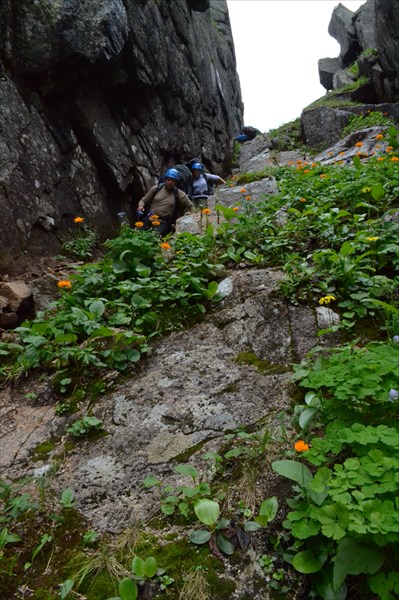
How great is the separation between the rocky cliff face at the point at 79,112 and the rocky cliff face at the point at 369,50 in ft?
26.7

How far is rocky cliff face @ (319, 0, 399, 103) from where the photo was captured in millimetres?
15578

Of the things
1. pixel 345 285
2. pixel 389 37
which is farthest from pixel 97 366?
pixel 389 37

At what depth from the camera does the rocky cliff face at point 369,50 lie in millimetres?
15578

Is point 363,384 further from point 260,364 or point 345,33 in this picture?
point 345,33

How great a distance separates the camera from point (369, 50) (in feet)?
72.8

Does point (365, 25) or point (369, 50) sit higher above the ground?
point (365, 25)

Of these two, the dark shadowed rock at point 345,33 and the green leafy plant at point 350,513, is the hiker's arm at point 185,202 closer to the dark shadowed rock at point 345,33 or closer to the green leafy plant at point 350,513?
the green leafy plant at point 350,513

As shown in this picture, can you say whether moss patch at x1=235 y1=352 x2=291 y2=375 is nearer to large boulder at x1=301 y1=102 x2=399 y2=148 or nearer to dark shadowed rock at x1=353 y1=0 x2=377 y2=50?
large boulder at x1=301 y1=102 x2=399 y2=148

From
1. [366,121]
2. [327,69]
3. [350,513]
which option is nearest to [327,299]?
[350,513]

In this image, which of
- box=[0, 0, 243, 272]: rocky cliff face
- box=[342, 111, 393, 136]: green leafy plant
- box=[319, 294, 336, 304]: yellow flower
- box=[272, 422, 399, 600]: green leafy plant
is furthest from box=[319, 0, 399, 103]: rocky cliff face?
box=[272, 422, 399, 600]: green leafy plant

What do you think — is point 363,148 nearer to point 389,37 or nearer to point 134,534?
point 389,37

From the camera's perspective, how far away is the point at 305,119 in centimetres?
1888

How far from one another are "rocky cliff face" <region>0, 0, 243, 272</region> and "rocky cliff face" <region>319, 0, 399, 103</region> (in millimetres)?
8149

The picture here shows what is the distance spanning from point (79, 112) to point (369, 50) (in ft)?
64.7
